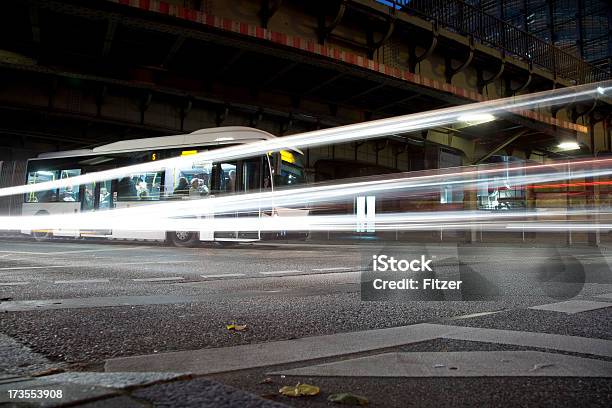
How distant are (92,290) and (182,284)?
1205 mm

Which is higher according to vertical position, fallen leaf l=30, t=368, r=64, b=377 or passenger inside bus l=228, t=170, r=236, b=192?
passenger inside bus l=228, t=170, r=236, b=192

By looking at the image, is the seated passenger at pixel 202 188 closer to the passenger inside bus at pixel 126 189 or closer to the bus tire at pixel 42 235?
the passenger inside bus at pixel 126 189

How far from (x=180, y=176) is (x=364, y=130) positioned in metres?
10.3

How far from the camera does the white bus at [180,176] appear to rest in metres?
14.5

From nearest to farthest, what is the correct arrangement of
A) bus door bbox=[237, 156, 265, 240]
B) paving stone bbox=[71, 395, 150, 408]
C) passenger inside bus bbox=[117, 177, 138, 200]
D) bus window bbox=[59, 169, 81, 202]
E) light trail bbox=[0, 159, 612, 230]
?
paving stone bbox=[71, 395, 150, 408] < light trail bbox=[0, 159, 612, 230] < bus door bbox=[237, 156, 265, 240] < passenger inside bus bbox=[117, 177, 138, 200] < bus window bbox=[59, 169, 81, 202]

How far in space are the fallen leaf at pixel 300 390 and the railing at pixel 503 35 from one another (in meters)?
14.2

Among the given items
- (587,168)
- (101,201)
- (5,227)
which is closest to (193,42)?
(101,201)

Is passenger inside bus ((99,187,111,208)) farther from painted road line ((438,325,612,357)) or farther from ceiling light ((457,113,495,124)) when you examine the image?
painted road line ((438,325,612,357))

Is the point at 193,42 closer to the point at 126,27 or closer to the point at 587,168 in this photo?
the point at 126,27

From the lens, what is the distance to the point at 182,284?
20.4ft

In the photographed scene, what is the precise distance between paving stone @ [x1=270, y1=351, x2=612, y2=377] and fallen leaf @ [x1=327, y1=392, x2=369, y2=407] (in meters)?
0.35

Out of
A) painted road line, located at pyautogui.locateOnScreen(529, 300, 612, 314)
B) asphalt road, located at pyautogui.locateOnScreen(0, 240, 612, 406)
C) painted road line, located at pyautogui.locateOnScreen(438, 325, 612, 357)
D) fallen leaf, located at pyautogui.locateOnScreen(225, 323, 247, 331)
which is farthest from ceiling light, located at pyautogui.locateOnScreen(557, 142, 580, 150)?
fallen leaf, located at pyautogui.locateOnScreen(225, 323, 247, 331)

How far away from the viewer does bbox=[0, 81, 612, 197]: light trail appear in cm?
1479

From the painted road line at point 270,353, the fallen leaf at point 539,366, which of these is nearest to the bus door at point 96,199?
the painted road line at point 270,353
